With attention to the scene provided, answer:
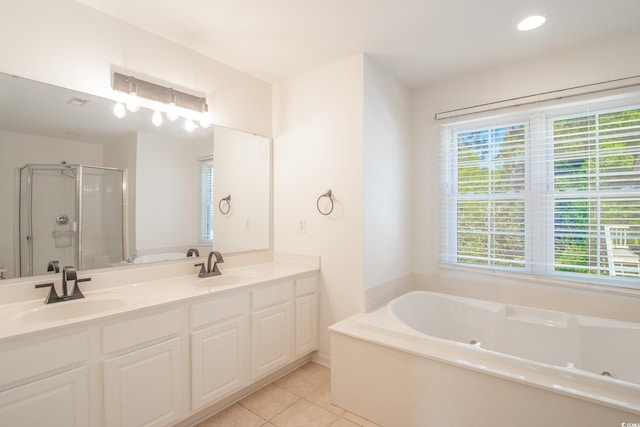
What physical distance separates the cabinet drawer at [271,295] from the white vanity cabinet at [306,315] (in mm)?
111

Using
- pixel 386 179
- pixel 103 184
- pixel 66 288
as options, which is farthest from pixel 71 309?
pixel 386 179

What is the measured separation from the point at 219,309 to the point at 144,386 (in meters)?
0.52

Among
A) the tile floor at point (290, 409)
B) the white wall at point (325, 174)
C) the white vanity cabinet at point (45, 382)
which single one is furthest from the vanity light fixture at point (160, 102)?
the tile floor at point (290, 409)

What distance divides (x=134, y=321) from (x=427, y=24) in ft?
7.99

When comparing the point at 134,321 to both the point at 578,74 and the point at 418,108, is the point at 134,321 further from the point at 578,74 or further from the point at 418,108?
the point at 578,74

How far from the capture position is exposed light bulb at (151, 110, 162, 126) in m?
2.18

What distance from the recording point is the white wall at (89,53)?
1626 mm

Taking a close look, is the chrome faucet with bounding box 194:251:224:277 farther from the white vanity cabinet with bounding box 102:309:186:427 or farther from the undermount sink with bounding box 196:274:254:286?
the white vanity cabinet with bounding box 102:309:186:427

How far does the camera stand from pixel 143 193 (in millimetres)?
2125

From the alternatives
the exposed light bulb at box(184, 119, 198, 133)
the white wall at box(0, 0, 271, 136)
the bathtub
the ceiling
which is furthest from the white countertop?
the ceiling

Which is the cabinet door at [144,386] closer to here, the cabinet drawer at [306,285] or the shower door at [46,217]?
the shower door at [46,217]

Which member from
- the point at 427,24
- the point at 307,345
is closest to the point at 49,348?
the point at 307,345

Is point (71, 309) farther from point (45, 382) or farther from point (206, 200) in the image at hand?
point (206, 200)

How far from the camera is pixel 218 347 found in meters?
1.91
